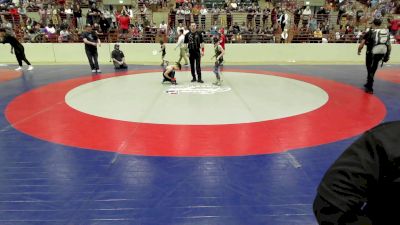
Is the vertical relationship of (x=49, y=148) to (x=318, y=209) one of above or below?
below

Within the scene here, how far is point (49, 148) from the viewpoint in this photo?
5.49 m

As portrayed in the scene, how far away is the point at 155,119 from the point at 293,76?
24.2 ft

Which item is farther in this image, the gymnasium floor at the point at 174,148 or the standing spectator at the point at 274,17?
the standing spectator at the point at 274,17

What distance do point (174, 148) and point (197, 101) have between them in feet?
10.5

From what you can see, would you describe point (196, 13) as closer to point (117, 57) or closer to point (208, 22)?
point (208, 22)

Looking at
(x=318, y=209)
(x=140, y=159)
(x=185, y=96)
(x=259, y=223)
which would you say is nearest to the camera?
(x=318, y=209)

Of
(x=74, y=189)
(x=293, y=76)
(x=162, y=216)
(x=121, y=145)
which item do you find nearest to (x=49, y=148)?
(x=121, y=145)

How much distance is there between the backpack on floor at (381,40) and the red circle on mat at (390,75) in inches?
130

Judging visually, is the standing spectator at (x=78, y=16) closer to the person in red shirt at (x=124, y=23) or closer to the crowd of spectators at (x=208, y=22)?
the crowd of spectators at (x=208, y=22)

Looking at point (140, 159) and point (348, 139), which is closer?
point (140, 159)

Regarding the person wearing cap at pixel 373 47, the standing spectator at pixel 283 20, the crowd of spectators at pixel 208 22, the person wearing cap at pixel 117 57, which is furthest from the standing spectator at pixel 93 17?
the person wearing cap at pixel 373 47

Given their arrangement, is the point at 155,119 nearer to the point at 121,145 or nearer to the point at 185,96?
the point at 121,145

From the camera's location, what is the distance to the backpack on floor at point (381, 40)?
28.5ft

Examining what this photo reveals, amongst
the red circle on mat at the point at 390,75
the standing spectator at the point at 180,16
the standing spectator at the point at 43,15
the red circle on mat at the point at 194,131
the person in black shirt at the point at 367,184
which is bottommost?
the red circle on mat at the point at 390,75
